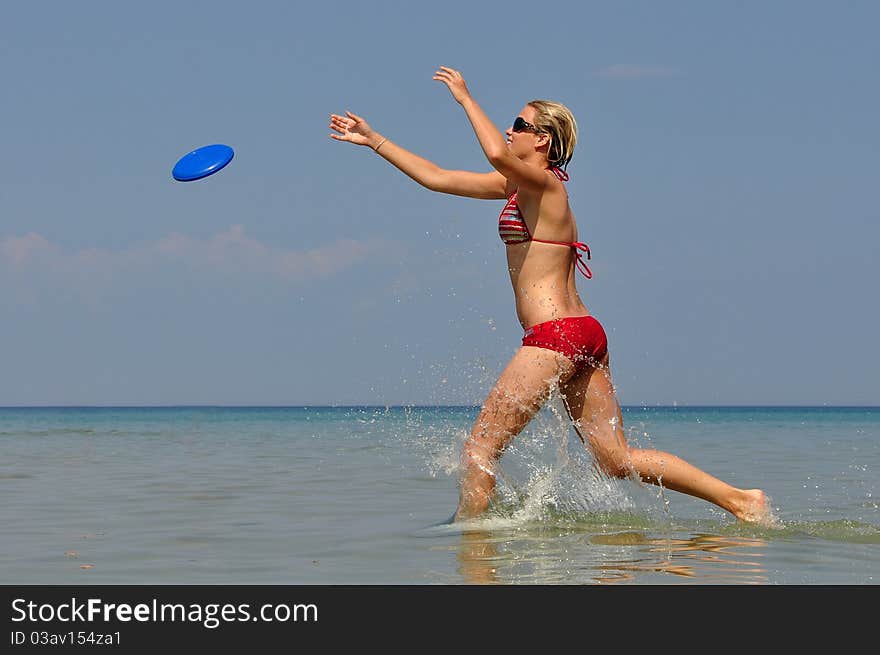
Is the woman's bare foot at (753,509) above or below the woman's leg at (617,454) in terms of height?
below

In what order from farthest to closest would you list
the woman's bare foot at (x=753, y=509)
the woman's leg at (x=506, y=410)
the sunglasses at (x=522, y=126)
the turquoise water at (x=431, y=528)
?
the woman's bare foot at (x=753, y=509) → the sunglasses at (x=522, y=126) → the woman's leg at (x=506, y=410) → the turquoise water at (x=431, y=528)

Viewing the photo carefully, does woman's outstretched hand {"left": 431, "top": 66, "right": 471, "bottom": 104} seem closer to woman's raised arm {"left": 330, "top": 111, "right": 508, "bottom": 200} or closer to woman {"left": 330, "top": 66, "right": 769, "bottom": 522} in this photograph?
woman {"left": 330, "top": 66, "right": 769, "bottom": 522}

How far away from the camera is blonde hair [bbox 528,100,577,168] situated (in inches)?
251

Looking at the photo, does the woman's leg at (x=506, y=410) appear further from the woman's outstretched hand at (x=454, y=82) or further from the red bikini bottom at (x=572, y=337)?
the woman's outstretched hand at (x=454, y=82)

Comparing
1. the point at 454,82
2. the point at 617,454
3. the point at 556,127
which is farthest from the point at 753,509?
the point at 454,82

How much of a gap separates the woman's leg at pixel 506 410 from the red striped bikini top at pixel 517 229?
0.60 m

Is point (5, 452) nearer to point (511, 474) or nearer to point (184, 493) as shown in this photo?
point (184, 493)

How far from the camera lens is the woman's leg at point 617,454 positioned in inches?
253

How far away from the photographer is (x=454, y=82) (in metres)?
6.26

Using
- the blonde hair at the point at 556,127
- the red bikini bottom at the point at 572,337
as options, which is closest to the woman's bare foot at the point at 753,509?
the red bikini bottom at the point at 572,337

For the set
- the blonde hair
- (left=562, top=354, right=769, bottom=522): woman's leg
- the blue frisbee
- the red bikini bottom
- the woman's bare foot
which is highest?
the blue frisbee

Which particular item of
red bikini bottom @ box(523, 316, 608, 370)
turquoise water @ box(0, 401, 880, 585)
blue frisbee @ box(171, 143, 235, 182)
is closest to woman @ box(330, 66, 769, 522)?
red bikini bottom @ box(523, 316, 608, 370)

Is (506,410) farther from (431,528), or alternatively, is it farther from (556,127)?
(556,127)

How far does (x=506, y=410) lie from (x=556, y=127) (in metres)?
1.63
